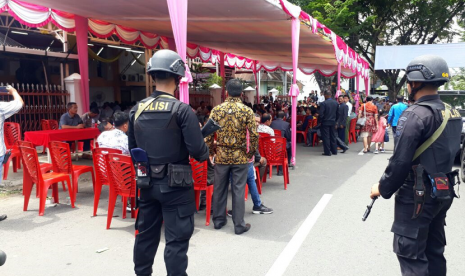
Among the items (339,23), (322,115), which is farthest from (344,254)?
(339,23)

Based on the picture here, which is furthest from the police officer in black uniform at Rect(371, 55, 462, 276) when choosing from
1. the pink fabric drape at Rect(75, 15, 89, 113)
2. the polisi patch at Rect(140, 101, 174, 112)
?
the pink fabric drape at Rect(75, 15, 89, 113)

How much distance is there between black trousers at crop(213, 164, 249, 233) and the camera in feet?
14.6

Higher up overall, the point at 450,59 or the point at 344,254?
the point at 450,59

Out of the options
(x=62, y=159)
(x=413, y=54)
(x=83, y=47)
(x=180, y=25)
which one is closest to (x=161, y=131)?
(x=180, y=25)

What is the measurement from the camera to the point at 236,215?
14.6ft

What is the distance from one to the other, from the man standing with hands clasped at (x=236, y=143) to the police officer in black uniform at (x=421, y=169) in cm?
208

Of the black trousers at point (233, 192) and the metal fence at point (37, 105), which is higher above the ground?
the metal fence at point (37, 105)

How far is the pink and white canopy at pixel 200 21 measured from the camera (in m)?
6.93

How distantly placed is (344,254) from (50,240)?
3.23 metres

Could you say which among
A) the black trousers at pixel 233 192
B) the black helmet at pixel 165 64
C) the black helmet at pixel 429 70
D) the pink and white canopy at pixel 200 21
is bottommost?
the black trousers at pixel 233 192

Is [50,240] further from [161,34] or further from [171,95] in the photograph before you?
[161,34]

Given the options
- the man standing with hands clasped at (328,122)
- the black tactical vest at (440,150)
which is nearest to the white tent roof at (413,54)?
the man standing with hands clasped at (328,122)

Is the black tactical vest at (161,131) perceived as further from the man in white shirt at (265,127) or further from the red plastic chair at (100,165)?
the man in white shirt at (265,127)

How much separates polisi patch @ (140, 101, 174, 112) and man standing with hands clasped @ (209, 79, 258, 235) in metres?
1.70
